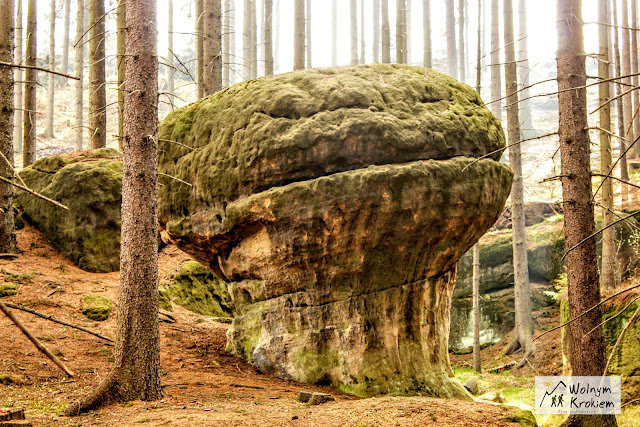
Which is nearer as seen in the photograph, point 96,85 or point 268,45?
point 96,85

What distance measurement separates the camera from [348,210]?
7.83m

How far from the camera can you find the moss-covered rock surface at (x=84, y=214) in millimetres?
12359

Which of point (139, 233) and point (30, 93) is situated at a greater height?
point (30, 93)

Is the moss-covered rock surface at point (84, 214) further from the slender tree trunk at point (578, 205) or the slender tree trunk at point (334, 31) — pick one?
the slender tree trunk at point (334, 31)

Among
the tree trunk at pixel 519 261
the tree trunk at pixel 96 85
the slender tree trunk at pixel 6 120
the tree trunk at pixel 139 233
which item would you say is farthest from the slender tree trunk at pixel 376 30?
the tree trunk at pixel 139 233

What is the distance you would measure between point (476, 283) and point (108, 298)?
943cm

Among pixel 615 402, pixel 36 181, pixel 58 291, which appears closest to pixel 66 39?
pixel 36 181

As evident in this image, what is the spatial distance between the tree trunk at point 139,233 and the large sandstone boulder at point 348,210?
5.85ft

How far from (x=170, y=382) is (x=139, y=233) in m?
2.41

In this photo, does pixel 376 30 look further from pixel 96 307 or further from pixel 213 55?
pixel 96 307

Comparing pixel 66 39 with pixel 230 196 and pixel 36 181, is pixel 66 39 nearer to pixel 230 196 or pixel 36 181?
pixel 36 181

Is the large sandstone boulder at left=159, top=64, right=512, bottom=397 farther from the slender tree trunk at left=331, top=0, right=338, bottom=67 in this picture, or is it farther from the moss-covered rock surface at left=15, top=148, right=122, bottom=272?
the slender tree trunk at left=331, top=0, right=338, bottom=67

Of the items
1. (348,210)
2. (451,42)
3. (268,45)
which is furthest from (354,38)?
(348,210)

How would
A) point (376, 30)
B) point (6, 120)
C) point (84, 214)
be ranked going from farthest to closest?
point (376, 30) < point (84, 214) < point (6, 120)
